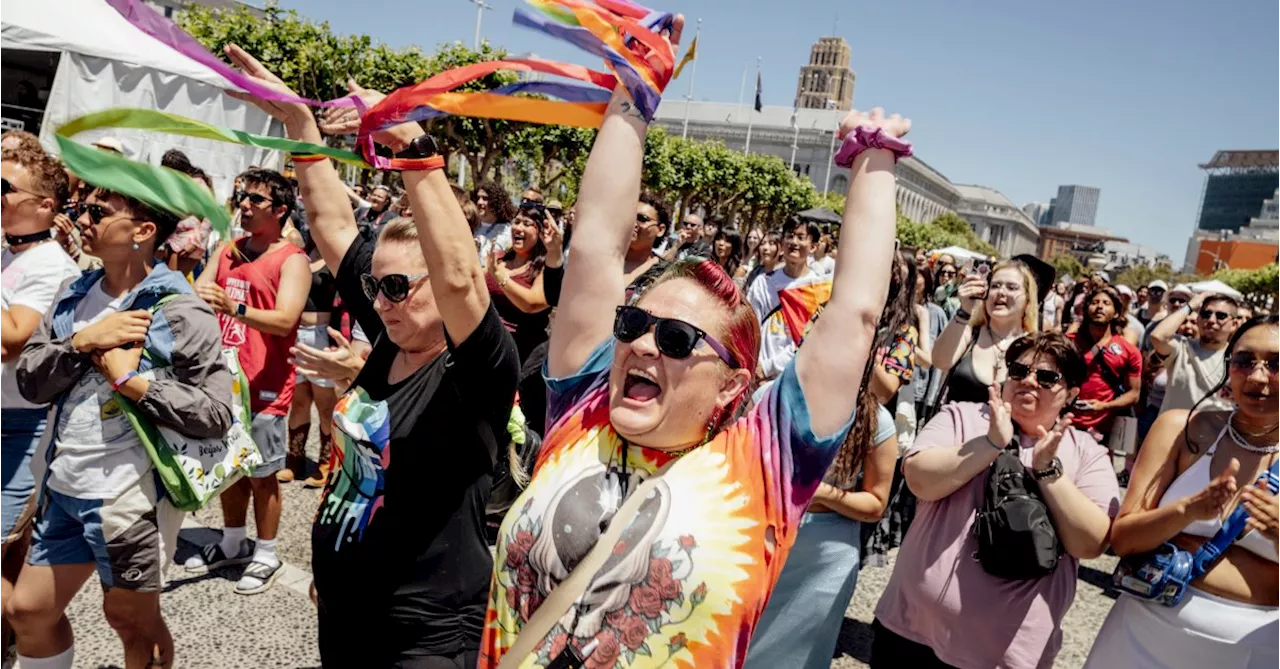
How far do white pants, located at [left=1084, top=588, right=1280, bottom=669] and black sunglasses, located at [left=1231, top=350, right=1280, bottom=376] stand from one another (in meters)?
0.74

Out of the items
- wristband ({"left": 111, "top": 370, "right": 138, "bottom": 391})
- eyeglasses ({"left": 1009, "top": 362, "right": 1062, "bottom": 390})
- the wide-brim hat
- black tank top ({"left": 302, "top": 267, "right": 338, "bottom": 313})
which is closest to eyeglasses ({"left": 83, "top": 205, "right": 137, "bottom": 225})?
wristband ({"left": 111, "top": 370, "right": 138, "bottom": 391})

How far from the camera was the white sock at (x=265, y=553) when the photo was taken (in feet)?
14.7

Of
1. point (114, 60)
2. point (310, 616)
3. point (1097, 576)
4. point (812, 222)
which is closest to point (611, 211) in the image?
point (310, 616)

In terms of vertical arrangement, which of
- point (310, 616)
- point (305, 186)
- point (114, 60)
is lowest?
point (310, 616)

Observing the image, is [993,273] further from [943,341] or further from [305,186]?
[305,186]

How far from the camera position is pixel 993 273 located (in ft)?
15.6

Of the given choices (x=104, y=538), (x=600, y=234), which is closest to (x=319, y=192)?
(x=600, y=234)

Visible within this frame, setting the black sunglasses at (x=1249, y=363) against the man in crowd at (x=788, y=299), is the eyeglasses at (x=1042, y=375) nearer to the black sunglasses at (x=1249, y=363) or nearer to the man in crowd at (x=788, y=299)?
the black sunglasses at (x=1249, y=363)

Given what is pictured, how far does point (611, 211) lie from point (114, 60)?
1123cm

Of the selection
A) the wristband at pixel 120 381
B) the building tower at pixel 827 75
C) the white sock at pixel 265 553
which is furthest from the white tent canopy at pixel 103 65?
the building tower at pixel 827 75

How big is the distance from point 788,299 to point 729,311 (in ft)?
9.82

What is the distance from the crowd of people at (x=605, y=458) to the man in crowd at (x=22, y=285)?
11 mm

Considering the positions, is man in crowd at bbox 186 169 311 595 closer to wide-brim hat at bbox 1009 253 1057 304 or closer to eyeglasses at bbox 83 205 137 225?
eyeglasses at bbox 83 205 137 225

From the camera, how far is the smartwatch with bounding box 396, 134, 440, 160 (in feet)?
6.35
